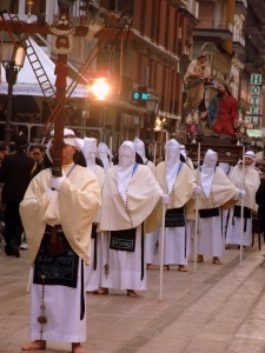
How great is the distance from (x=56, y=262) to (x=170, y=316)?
10.1ft

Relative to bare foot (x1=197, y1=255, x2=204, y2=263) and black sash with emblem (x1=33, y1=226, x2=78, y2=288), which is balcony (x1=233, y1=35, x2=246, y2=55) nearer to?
bare foot (x1=197, y1=255, x2=204, y2=263)

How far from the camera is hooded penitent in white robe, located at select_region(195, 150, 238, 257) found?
20.2 m

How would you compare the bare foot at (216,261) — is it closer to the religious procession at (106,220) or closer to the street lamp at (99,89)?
the religious procession at (106,220)

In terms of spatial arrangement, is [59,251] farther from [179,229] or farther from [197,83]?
[197,83]

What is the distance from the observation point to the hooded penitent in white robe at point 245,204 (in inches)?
928

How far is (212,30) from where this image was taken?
73.1 meters

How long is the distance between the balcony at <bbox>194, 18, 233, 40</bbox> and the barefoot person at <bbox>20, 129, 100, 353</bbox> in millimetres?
62285

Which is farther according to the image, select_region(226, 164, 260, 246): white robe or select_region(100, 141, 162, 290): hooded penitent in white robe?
select_region(226, 164, 260, 246): white robe

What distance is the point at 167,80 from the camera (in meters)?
58.2

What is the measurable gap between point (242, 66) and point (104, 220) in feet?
257

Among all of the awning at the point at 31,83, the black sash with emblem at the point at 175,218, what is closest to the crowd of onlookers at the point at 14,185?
the black sash with emblem at the point at 175,218

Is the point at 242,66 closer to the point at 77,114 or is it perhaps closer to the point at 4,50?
the point at 77,114

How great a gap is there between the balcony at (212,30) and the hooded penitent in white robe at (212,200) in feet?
171

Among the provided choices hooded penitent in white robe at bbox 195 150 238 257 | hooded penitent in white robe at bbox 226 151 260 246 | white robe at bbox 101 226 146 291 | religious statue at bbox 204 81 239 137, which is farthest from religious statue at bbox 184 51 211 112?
white robe at bbox 101 226 146 291
